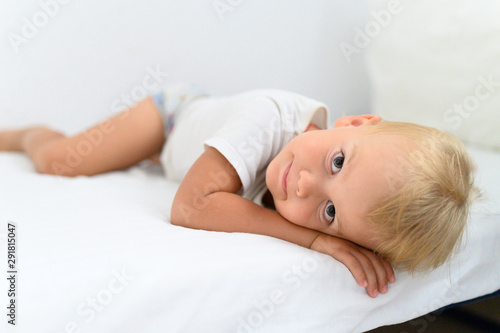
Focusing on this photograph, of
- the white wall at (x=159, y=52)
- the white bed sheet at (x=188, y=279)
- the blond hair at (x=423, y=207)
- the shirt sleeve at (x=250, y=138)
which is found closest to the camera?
the white bed sheet at (x=188, y=279)

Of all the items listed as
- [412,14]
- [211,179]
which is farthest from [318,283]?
[412,14]

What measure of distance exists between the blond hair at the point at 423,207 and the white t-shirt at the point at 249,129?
0.31 metres

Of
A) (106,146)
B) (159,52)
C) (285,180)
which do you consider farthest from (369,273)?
(159,52)

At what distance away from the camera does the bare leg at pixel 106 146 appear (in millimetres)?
1346

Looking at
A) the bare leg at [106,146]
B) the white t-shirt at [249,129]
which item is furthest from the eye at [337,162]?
the bare leg at [106,146]

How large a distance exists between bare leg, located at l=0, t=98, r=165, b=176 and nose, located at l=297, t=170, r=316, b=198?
0.71 meters

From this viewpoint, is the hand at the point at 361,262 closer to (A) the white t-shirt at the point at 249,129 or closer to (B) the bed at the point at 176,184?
(B) the bed at the point at 176,184

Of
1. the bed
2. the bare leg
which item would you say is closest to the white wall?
the bed

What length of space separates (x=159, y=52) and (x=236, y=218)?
45.1 inches

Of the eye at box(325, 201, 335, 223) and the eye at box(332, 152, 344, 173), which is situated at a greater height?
the eye at box(332, 152, 344, 173)

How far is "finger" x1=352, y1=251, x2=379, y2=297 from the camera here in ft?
2.53

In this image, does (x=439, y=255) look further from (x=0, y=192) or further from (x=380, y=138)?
(x=0, y=192)

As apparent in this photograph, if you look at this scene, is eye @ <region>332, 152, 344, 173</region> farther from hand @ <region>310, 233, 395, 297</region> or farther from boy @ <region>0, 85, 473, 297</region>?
hand @ <region>310, 233, 395, 297</region>

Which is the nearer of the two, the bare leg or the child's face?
the child's face
